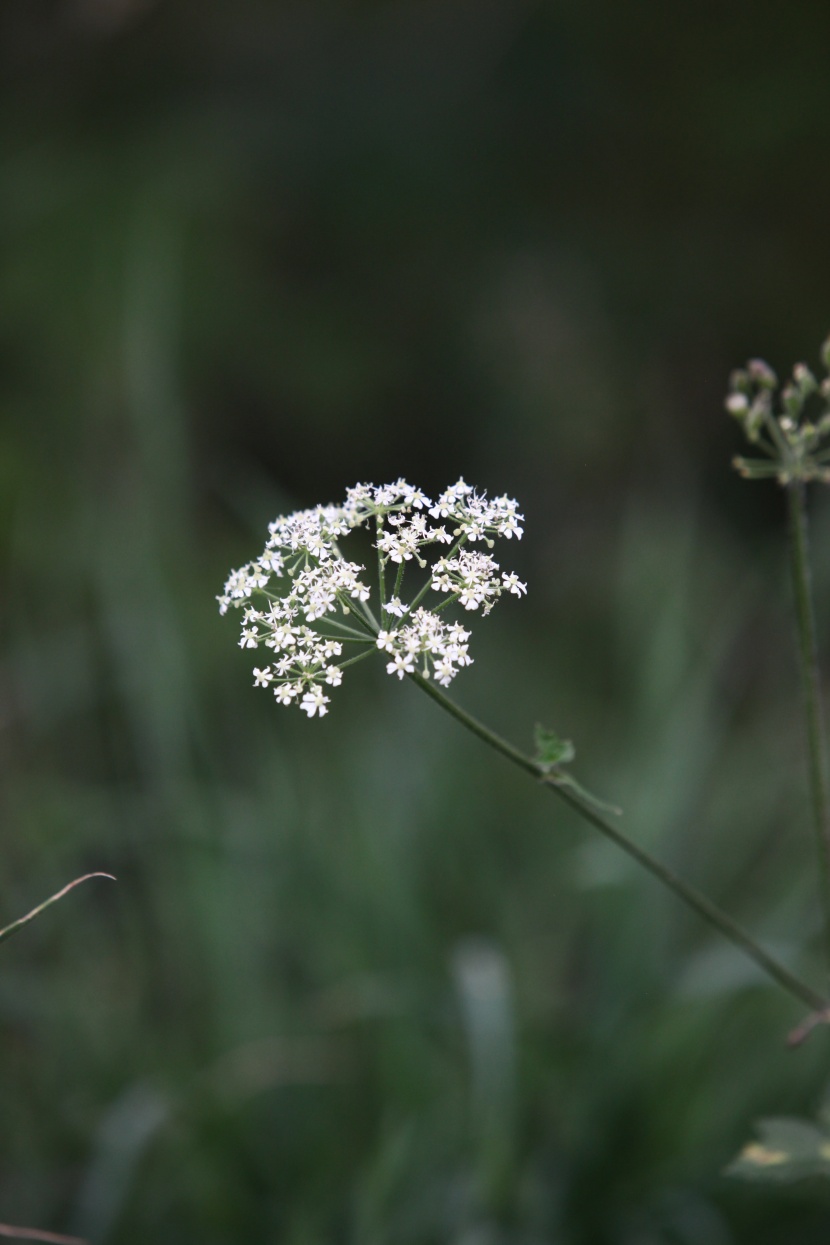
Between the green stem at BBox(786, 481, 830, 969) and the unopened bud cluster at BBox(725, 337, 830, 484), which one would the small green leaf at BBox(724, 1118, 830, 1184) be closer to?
the green stem at BBox(786, 481, 830, 969)

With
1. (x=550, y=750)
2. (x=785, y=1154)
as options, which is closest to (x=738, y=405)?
(x=550, y=750)

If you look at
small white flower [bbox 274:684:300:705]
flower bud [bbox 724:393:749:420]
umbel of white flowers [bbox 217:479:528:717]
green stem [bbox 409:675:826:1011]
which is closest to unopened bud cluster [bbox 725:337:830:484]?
flower bud [bbox 724:393:749:420]

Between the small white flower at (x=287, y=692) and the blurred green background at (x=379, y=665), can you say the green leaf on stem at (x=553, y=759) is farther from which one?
the blurred green background at (x=379, y=665)

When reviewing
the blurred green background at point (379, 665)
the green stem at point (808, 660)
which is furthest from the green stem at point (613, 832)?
the blurred green background at point (379, 665)

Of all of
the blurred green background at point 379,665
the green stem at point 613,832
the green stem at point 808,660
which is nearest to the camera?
the green stem at point 613,832

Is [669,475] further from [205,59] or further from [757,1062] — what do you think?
[205,59]
